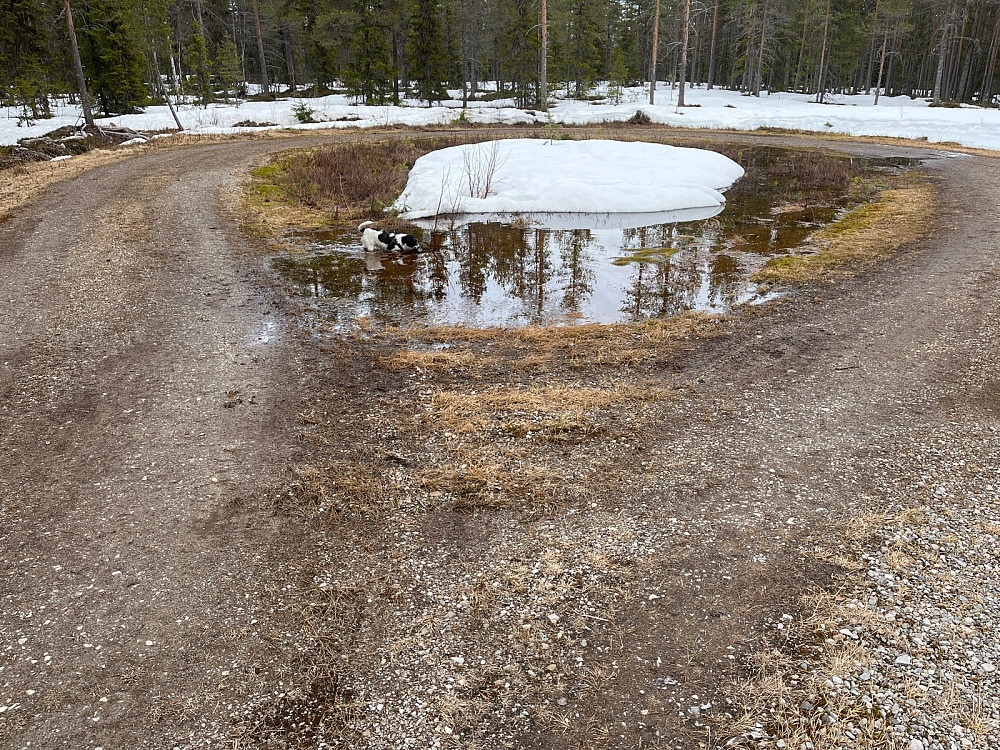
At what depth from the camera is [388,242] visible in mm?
10656

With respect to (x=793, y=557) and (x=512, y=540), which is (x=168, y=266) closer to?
(x=512, y=540)

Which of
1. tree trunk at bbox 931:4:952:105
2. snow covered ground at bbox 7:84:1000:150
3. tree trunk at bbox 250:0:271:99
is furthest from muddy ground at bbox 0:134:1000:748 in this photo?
tree trunk at bbox 931:4:952:105

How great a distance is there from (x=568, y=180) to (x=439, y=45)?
30608 mm

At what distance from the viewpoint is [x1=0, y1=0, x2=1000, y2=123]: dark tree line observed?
2906 cm

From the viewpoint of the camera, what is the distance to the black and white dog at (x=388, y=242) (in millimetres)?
10625

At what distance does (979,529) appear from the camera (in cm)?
392

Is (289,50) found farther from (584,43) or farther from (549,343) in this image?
(549,343)

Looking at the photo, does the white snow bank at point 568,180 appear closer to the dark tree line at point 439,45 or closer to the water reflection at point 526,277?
the water reflection at point 526,277

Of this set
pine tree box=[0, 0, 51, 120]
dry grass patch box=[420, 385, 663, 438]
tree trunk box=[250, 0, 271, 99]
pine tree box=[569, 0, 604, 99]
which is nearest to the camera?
dry grass patch box=[420, 385, 663, 438]

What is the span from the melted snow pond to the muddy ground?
34.0 inches

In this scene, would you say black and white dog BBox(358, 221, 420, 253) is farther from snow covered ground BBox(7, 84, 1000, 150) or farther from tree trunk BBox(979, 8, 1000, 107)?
tree trunk BBox(979, 8, 1000, 107)

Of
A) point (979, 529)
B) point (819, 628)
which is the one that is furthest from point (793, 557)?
point (979, 529)

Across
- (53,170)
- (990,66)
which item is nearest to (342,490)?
(53,170)

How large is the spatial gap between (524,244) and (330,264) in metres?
3.67
